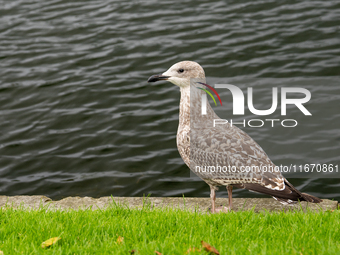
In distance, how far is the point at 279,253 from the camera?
3.22 metres

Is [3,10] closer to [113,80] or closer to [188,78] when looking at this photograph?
[113,80]

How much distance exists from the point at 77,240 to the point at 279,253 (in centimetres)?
182

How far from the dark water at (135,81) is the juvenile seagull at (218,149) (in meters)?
2.38

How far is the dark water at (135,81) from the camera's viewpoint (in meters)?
8.13

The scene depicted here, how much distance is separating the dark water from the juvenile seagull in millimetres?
2376

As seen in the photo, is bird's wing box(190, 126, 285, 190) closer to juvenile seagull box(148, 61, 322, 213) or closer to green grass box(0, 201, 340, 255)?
juvenile seagull box(148, 61, 322, 213)

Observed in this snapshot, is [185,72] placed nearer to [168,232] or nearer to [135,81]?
[168,232]

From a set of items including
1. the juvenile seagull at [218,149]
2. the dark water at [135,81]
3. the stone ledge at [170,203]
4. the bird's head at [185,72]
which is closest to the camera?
the juvenile seagull at [218,149]

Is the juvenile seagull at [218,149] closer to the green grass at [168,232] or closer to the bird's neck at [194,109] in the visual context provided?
the bird's neck at [194,109]

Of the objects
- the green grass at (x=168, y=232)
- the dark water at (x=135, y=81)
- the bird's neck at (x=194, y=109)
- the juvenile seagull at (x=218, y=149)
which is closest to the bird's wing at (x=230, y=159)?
the juvenile seagull at (x=218, y=149)

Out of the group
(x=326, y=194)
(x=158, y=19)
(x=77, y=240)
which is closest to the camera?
(x=77, y=240)

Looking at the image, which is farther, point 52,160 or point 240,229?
point 52,160

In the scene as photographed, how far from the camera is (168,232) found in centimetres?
394

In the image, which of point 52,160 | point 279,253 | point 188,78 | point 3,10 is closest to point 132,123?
point 52,160
